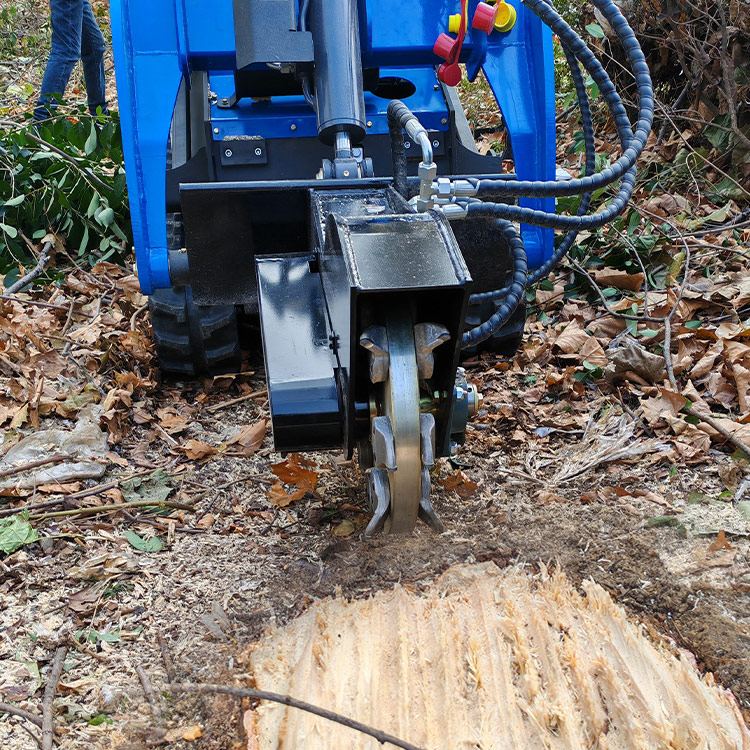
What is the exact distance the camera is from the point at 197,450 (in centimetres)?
312

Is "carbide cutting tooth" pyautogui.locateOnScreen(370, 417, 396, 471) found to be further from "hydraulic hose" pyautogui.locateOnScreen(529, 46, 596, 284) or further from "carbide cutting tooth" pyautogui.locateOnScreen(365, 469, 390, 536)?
"hydraulic hose" pyautogui.locateOnScreen(529, 46, 596, 284)

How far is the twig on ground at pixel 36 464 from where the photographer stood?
2877 millimetres

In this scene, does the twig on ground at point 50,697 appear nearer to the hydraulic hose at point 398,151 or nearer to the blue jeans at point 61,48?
the hydraulic hose at point 398,151

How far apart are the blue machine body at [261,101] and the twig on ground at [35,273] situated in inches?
68.0

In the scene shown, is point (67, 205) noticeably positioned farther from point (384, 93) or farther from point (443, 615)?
point (443, 615)

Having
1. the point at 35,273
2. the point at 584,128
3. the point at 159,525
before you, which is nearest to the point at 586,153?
the point at 584,128

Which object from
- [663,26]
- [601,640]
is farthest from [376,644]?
[663,26]

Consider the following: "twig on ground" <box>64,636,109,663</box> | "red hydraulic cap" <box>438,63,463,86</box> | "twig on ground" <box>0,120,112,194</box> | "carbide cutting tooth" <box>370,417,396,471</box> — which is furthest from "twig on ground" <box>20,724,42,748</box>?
"twig on ground" <box>0,120,112,194</box>

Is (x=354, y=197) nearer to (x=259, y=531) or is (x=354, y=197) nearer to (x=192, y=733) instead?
(x=259, y=531)

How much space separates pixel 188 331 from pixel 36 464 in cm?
85

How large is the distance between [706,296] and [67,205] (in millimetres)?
3627

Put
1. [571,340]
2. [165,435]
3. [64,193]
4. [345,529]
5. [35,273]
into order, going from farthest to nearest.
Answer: [64,193] → [35,273] → [571,340] → [165,435] → [345,529]

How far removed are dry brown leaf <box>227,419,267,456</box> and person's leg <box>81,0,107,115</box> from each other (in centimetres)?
429

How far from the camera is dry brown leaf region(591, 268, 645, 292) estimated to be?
4213 millimetres
